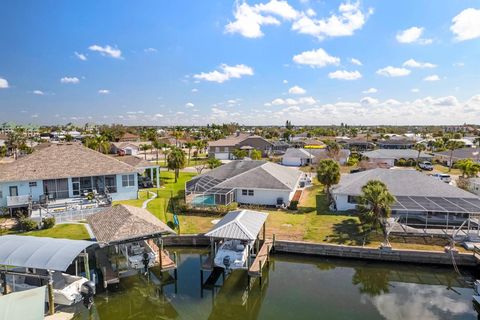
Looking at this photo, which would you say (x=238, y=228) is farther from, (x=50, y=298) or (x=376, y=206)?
(x=376, y=206)

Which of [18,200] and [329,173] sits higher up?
[329,173]

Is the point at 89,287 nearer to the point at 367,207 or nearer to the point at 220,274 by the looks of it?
the point at 220,274

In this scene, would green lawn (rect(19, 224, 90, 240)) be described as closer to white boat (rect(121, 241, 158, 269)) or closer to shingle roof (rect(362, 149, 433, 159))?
white boat (rect(121, 241, 158, 269))

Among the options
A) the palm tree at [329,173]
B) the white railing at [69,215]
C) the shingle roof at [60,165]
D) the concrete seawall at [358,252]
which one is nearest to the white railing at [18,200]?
the shingle roof at [60,165]

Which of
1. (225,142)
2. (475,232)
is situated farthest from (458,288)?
(225,142)

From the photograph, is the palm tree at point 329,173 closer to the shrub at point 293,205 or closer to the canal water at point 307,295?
the shrub at point 293,205

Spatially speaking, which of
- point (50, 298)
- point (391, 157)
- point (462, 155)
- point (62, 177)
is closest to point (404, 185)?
point (50, 298)

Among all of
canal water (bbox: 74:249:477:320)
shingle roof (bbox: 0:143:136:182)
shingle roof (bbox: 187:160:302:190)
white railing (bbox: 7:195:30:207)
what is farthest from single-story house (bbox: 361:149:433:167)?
white railing (bbox: 7:195:30:207)
